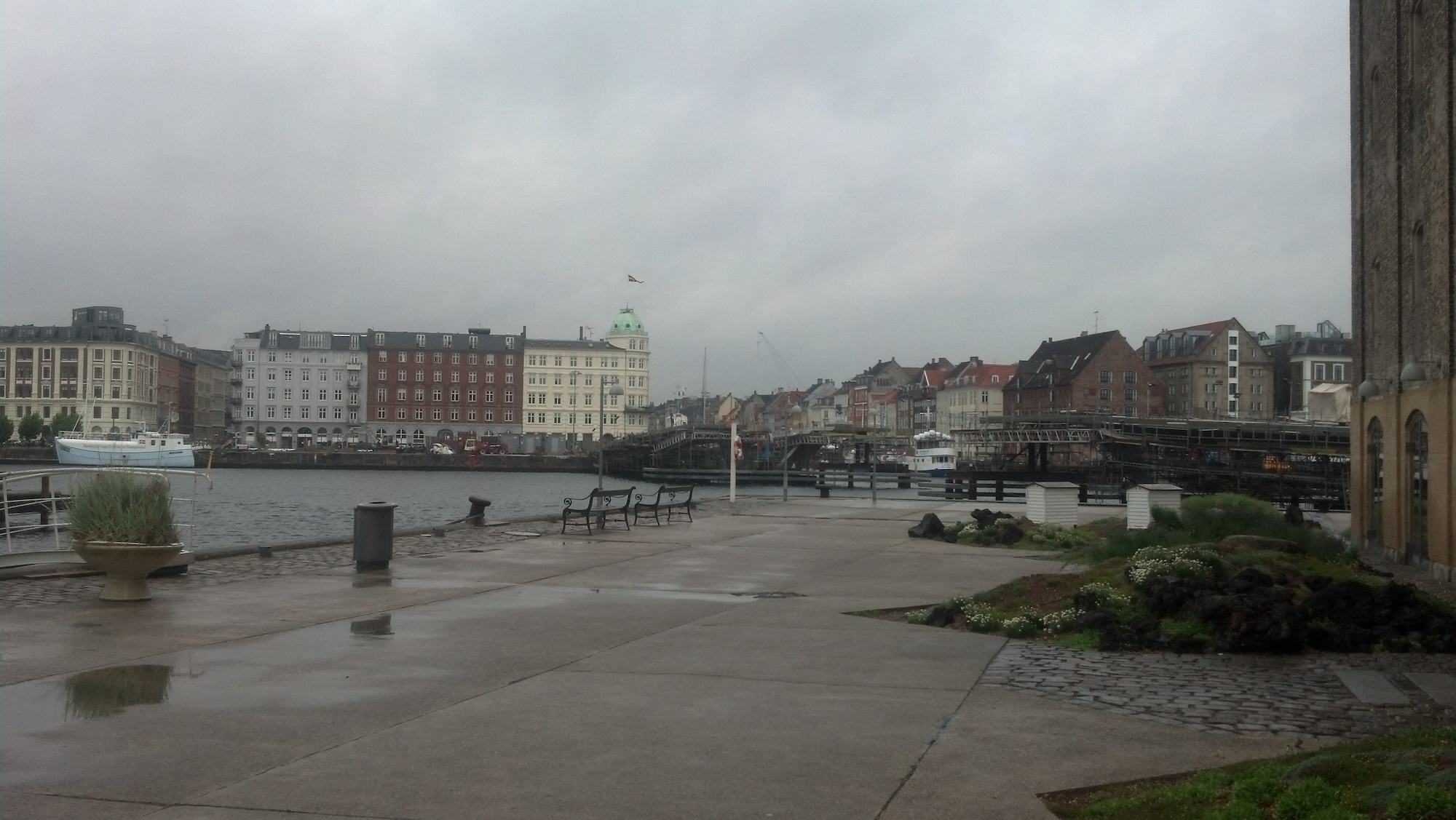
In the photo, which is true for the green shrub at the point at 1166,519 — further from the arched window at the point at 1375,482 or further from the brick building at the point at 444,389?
the brick building at the point at 444,389

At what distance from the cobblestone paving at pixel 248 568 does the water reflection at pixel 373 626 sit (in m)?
3.77

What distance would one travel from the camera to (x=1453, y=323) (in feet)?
56.6

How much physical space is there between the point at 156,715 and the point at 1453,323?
55.8 ft

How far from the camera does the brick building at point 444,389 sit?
165625 mm

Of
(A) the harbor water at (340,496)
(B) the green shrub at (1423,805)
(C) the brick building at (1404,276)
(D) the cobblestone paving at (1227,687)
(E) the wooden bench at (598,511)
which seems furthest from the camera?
(A) the harbor water at (340,496)

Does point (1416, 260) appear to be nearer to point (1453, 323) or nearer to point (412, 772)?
point (1453, 323)

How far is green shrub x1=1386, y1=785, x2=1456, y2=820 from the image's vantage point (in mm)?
4895

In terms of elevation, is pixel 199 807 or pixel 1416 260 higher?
pixel 1416 260

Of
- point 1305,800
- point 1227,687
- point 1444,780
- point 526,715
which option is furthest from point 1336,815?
point 526,715

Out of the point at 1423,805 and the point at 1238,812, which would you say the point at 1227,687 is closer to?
the point at 1238,812

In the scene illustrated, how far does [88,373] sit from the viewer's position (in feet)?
473

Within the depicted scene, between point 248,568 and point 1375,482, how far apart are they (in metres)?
19.9

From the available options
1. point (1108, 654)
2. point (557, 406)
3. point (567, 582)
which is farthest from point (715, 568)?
point (557, 406)

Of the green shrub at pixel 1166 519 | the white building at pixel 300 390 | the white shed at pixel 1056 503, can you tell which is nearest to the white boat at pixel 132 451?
the white building at pixel 300 390
